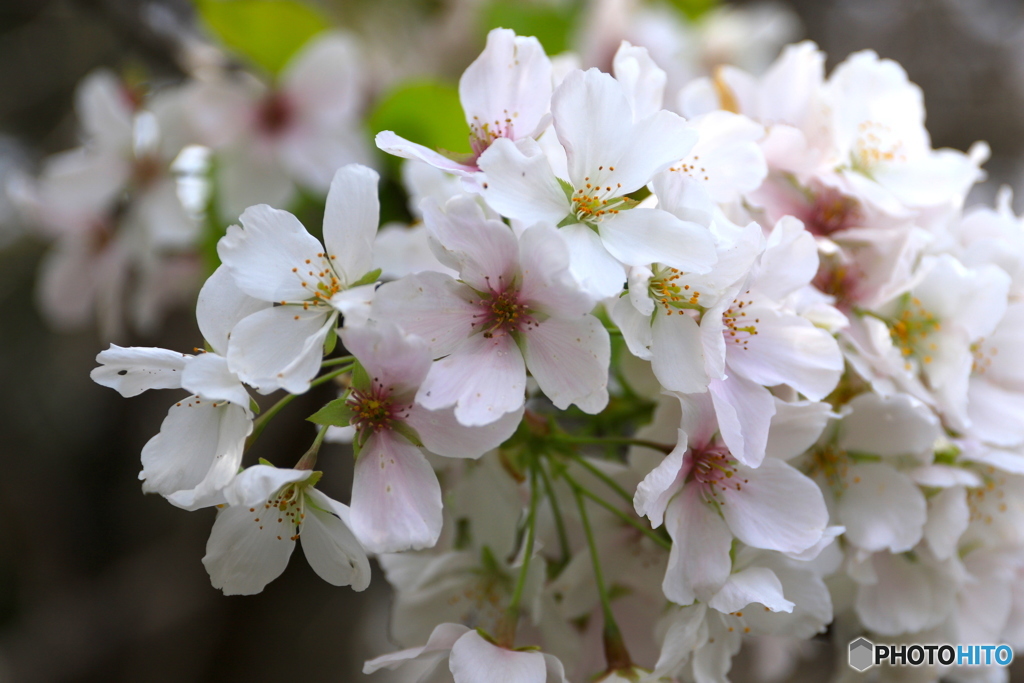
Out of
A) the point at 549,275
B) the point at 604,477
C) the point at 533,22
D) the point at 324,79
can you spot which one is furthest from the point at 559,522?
the point at 533,22

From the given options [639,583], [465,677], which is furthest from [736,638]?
[465,677]

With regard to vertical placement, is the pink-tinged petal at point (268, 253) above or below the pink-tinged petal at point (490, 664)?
above

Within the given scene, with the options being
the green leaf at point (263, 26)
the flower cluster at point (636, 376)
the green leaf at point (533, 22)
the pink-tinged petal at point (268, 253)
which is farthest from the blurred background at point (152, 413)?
the pink-tinged petal at point (268, 253)

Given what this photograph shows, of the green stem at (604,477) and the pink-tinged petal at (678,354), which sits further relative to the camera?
the green stem at (604,477)

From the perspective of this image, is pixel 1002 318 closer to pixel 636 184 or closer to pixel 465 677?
pixel 636 184

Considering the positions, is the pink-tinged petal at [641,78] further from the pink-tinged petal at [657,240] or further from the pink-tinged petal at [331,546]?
the pink-tinged petal at [331,546]
